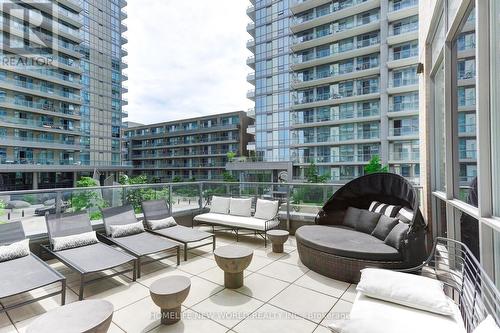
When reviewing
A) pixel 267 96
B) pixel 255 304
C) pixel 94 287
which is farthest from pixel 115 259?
pixel 267 96

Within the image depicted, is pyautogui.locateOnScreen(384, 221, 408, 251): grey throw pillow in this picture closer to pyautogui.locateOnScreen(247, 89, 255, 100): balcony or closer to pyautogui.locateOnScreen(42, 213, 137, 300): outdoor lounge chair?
pyautogui.locateOnScreen(42, 213, 137, 300): outdoor lounge chair

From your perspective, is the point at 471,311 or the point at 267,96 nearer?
the point at 471,311

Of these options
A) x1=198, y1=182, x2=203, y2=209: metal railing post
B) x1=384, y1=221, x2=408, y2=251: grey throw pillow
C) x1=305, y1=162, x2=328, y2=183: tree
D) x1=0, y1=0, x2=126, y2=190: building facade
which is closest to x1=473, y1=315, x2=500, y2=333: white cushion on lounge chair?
x1=384, y1=221, x2=408, y2=251: grey throw pillow

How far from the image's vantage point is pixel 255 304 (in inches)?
114

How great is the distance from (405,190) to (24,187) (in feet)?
118

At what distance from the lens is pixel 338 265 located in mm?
3455

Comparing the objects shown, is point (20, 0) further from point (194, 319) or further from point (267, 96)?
point (194, 319)

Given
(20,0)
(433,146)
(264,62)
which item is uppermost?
(20,0)

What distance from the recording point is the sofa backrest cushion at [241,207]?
19.3 feet

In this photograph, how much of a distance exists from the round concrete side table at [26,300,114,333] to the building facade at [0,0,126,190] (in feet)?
106

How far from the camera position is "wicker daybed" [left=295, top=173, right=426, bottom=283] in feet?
10.7

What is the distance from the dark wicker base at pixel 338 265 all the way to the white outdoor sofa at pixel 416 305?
88 cm

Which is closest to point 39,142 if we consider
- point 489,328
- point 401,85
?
point 489,328

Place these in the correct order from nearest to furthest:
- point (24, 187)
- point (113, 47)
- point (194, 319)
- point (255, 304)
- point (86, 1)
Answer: point (194, 319)
point (255, 304)
point (24, 187)
point (86, 1)
point (113, 47)
